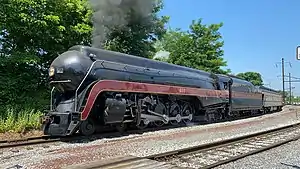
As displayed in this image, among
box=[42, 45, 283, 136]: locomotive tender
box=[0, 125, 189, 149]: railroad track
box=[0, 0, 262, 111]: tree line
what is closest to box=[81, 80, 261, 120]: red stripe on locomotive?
box=[42, 45, 283, 136]: locomotive tender

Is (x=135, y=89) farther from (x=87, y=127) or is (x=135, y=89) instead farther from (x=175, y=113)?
(x=175, y=113)

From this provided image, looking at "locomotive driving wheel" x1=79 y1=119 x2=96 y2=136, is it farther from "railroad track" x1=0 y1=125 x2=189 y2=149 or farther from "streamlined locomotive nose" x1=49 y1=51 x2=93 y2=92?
"streamlined locomotive nose" x1=49 y1=51 x2=93 y2=92

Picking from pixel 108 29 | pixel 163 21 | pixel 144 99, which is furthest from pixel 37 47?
pixel 163 21

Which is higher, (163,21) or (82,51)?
(163,21)

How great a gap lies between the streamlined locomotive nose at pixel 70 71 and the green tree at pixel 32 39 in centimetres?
358

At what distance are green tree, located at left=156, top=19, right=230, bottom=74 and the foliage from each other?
45.9 ft

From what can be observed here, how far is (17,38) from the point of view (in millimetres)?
13883

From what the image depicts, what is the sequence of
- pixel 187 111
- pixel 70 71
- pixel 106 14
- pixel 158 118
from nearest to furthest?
pixel 70 71, pixel 158 118, pixel 106 14, pixel 187 111

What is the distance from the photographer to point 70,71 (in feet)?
32.1

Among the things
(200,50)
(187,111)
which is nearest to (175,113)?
(187,111)

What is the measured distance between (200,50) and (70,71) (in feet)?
90.9

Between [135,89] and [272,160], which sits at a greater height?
[135,89]

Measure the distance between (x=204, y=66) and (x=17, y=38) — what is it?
23.9 metres

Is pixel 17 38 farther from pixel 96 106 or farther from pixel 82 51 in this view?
pixel 96 106
